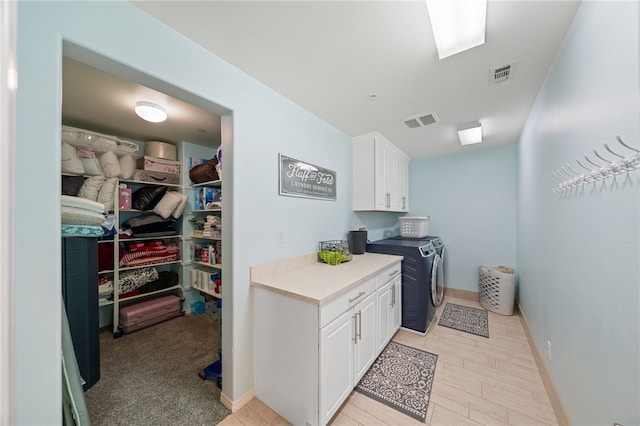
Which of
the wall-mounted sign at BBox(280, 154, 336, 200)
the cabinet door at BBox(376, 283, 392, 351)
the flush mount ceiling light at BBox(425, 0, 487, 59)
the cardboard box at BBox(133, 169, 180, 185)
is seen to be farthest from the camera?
the cardboard box at BBox(133, 169, 180, 185)

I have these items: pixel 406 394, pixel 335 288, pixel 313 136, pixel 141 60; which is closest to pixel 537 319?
pixel 406 394

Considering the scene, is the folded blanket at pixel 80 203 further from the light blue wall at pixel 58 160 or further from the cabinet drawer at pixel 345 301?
the cabinet drawer at pixel 345 301

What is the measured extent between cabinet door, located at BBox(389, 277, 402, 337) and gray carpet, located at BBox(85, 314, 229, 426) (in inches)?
65.9

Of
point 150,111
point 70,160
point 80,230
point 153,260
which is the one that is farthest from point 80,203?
point 153,260

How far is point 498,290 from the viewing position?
3.00 metres

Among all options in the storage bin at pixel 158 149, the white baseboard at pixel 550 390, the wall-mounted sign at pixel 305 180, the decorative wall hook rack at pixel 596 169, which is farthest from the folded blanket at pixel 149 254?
the white baseboard at pixel 550 390

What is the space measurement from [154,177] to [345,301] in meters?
2.79

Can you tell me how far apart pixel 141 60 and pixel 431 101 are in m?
2.16

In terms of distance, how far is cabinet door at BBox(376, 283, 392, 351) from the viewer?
6.79 ft

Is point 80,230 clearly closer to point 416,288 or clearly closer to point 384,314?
point 384,314

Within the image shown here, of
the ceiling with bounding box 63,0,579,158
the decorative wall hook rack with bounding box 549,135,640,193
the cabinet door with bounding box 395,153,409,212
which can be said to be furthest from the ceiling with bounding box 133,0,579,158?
the cabinet door with bounding box 395,153,409,212

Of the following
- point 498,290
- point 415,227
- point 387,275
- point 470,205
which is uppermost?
point 470,205

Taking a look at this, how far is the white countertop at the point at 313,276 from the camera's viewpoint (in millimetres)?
1426

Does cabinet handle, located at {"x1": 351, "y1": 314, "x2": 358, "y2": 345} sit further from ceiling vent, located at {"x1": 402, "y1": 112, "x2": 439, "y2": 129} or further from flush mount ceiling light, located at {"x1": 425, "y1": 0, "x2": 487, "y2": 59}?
ceiling vent, located at {"x1": 402, "y1": 112, "x2": 439, "y2": 129}
